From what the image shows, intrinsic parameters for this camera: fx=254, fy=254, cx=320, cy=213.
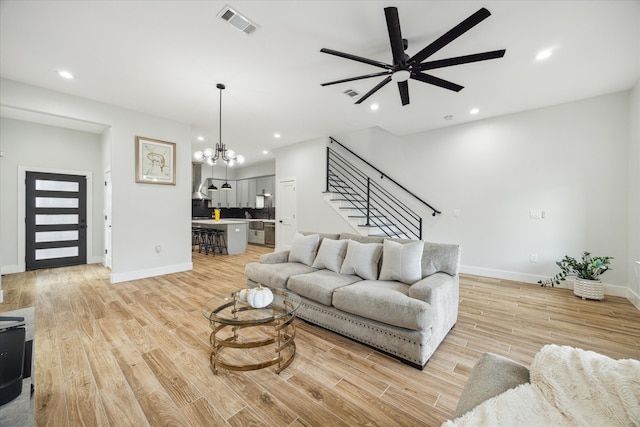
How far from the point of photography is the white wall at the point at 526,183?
3.84 m

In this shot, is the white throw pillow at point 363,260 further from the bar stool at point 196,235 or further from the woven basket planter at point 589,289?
the bar stool at point 196,235

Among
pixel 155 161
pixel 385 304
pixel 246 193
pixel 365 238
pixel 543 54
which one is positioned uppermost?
pixel 543 54

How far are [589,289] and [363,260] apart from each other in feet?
11.2

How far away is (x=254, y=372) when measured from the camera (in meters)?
1.96

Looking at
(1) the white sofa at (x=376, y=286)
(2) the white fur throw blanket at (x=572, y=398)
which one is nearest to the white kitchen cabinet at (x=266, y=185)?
(1) the white sofa at (x=376, y=286)

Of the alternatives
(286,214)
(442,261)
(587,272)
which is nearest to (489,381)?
(442,261)

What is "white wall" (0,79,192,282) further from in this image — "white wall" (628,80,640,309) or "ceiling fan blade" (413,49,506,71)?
"white wall" (628,80,640,309)

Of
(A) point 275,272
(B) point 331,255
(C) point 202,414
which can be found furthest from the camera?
(B) point 331,255

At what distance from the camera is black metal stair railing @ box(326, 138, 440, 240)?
5656mm

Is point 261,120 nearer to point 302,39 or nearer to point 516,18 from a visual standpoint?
point 302,39

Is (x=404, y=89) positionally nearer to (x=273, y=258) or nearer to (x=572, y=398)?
(x=273, y=258)

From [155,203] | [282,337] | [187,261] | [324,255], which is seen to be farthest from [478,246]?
[155,203]

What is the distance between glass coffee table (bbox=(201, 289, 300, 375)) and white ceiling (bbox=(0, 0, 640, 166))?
260 cm

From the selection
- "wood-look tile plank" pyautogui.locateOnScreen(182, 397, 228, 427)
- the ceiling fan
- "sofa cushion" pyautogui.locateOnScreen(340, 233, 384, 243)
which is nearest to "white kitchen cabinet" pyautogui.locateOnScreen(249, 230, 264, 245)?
"sofa cushion" pyautogui.locateOnScreen(340, 233, 384, 243)
